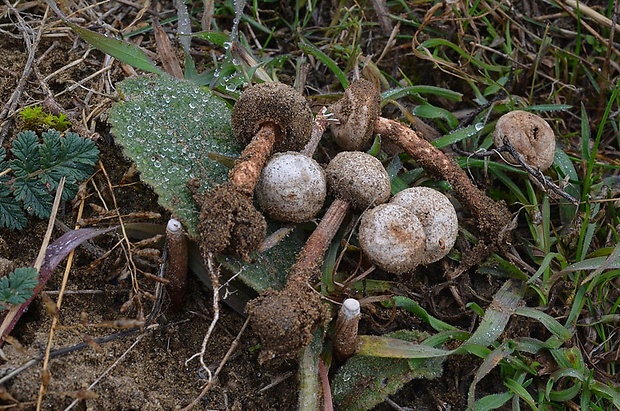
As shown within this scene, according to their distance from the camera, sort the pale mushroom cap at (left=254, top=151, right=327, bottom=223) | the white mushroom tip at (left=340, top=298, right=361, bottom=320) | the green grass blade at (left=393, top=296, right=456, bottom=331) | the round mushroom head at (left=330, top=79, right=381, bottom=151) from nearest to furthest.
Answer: the white mushroom tip at (left=340, top=298, right=361, bottom=320) < the pale mushroom cap at (left=254, top=151, right=327, bottom=223) < the green grass blade at (left=393, top=296, right=456, bottom=331) < the round mushroom head at (left=330, top=79, right=381, bottom=151)

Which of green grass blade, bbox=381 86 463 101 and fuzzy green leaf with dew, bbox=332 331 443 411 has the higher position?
green grass blade, bbox=381 86 463 101

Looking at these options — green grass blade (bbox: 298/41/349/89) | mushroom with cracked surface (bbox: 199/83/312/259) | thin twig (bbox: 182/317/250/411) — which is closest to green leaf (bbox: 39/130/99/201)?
mushroom with cracked surface (bbox: 199/83/312/259)

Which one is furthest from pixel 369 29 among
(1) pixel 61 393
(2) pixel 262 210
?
(1) pixel 61 393

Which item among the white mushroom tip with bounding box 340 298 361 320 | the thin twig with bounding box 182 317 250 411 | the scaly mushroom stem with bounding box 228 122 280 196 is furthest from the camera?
the scaly mushroom stem with bounding box 228 122 280 196

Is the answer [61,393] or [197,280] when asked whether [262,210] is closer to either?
Result: [197,280]

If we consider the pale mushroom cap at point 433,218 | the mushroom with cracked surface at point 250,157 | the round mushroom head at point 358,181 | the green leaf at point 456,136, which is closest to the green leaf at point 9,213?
the mushroom with cracked surface at point 250,157

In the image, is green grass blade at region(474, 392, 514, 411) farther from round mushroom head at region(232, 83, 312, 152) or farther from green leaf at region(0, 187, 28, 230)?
green leaf at region(0, 187, 28, 230)

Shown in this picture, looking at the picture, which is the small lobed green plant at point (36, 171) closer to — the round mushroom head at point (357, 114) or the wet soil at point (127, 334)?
the wet soil at point (127, 334)

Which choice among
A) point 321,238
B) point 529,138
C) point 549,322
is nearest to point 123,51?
point 321,238
